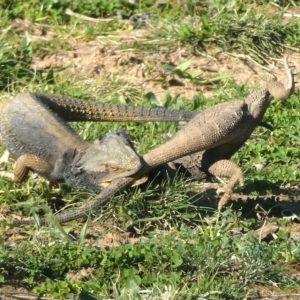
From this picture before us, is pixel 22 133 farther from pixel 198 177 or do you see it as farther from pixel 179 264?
pixel 179 264

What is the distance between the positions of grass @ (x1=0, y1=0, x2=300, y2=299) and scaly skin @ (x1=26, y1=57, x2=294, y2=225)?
0.10 meters

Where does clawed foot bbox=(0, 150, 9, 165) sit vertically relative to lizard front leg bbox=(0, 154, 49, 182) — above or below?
below

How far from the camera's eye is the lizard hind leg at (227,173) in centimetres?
699

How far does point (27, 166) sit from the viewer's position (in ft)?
24.2

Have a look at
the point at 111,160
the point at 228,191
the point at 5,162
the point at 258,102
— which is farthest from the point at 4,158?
the point at 258,102

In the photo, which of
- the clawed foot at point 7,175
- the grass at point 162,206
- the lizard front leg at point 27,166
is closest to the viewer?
the grass at point 162,206

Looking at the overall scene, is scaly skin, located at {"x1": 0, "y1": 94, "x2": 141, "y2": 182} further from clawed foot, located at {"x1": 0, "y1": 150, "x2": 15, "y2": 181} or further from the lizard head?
clawed foot, located at {"x1": 0, "y1": 150, "x2": 15, "y2": 181}

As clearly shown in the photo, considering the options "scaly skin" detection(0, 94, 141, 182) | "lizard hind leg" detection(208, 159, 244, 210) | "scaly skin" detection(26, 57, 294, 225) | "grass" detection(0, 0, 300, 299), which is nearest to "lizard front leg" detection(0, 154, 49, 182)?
"scaly skin" detection(0, 94, 141, 182)

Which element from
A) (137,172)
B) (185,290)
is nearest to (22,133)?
(137,172)

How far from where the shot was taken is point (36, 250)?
21.1 feet

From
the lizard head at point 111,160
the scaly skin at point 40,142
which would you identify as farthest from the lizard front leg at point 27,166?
the lizard head at point 111,160

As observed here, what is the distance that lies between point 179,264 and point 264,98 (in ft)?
5.26

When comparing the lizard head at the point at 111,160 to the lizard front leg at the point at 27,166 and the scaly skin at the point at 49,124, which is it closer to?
the scaly skin at the point at 49,124

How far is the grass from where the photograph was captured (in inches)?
245
